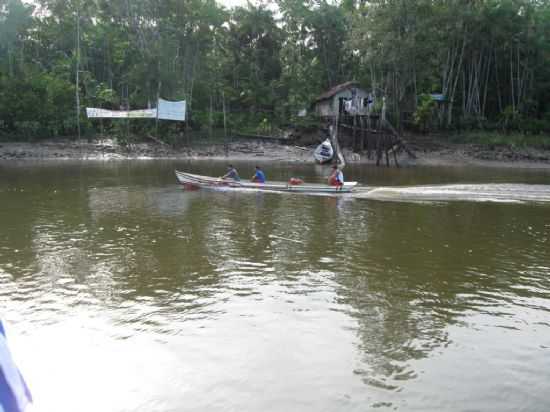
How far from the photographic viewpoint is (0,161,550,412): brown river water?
6.19 meters

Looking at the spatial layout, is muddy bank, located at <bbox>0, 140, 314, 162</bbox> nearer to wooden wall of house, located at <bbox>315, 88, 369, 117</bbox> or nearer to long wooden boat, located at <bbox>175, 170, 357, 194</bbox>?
wooden wall of house, located at <bbox>315, 88, 369, 117</bbox>

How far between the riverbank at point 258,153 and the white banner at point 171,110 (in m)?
2.57

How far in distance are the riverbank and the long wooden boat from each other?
17540mm

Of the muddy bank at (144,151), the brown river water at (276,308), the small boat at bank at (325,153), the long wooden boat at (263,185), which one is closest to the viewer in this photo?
the brown river water at (276,308)

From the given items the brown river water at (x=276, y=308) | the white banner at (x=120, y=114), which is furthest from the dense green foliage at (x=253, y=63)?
the brown river water at (x=276, y=308)

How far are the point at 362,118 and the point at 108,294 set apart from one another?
34.2 m

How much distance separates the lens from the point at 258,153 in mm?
42594

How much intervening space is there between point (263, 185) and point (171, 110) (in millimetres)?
22145

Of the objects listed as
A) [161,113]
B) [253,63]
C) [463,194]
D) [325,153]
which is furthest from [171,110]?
[463,194]

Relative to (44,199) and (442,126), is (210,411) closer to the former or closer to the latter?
(44,199)

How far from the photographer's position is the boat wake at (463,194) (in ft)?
69.2

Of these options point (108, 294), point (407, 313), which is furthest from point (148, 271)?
point (407, 313)

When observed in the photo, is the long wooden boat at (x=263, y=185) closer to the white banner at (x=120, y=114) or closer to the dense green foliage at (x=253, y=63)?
the white banner at (x=120, y=114)

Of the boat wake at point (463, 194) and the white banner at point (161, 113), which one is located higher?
the white banner at point (161, 113)
